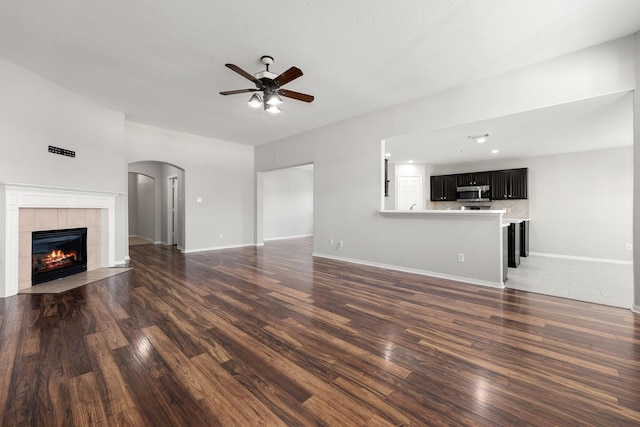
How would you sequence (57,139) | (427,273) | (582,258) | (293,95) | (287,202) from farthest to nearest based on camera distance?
(287,202), (582,258), (427,273), (57,139), (293,95)

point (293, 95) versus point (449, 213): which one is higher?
point (293, 95)

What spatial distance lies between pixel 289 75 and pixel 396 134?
2294 mm

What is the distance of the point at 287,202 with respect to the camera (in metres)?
9.82

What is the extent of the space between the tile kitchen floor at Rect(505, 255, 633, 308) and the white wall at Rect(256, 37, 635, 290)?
88 cm

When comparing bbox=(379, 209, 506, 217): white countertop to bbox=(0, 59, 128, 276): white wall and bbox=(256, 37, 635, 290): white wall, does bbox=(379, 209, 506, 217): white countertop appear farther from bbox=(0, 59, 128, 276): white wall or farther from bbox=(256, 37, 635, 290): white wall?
bbox=(0, 59, 128, 276): white wall

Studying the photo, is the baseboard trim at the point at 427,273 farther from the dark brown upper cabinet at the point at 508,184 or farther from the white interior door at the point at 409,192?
the dark brown upper cabinet at the point at 508,184

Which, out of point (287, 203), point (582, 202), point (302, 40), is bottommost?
point (582, 202)

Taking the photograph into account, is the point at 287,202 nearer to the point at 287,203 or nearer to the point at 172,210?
the point at 287,203

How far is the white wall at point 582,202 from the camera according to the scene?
550cm

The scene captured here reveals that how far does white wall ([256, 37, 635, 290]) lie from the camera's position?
2.90m

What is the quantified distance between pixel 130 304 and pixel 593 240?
866 cm

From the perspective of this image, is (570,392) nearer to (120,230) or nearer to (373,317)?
(373,317)

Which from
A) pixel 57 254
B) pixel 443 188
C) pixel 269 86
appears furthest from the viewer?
pixel 443 188

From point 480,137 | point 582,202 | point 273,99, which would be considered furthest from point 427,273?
point 582,202
